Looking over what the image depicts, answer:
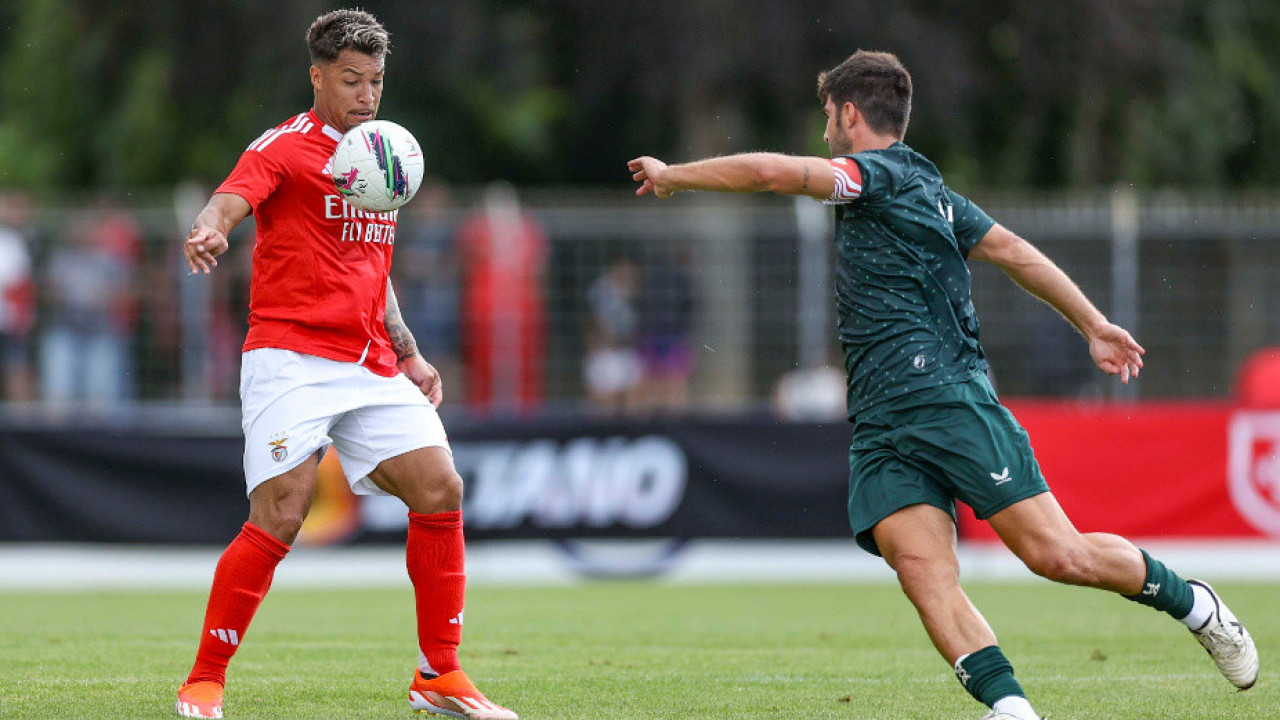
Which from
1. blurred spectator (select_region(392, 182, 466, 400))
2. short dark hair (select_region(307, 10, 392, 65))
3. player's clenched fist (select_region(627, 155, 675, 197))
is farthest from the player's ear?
blurred spectator (select_region(392, 182, 466, 400))

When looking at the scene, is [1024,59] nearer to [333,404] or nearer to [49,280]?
[49,280]

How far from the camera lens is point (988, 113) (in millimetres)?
21516

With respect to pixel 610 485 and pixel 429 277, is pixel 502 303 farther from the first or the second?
pixel 610 485

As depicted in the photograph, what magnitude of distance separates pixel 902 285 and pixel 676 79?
1429cm

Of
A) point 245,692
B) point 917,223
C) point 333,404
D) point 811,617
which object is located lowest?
point 811,617

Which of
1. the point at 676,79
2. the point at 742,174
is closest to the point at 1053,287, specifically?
the point at 742,174

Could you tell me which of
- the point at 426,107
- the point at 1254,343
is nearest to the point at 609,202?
the point at 1254,343

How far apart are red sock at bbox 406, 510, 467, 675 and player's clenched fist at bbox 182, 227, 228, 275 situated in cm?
119

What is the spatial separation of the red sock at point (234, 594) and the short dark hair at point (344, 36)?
→ 164 centimetres

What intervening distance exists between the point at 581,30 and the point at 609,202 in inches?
254

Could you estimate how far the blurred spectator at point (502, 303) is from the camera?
1424 cm

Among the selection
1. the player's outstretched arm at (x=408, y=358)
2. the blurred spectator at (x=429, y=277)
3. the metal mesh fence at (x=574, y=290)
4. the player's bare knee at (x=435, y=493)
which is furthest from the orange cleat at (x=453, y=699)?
the blurred spectator at (x=429, y=277)

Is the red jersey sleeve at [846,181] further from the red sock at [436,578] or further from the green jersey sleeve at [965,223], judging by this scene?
the red sock at [436,578]

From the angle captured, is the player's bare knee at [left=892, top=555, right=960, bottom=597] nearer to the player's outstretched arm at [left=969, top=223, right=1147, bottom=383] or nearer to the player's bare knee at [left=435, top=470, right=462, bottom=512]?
the player's outstretched arm at [left=969, top=223, right=1147, bottom=383]
